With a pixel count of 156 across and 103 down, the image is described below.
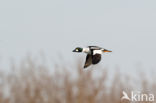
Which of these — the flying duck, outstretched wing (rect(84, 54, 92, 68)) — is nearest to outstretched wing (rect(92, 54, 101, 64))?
the flying duck

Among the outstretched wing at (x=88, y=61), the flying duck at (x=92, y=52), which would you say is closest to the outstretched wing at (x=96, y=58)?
the flying duck at (x=92, y=52)

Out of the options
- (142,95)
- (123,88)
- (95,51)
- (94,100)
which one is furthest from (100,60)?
(123,88)

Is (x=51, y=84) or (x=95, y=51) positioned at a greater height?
(x=95, y=51)

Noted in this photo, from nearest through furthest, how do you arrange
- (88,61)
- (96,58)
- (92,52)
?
(96,58), (92,52), (88,61)

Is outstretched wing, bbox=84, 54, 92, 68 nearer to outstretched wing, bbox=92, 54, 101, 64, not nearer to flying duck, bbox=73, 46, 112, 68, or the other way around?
flying duck, bbox=73, 46, 112, 68

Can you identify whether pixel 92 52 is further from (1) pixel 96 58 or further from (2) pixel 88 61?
(2) pixel 88 61

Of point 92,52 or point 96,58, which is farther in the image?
point 92,52

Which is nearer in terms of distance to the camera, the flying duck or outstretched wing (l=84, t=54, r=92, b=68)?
the flying duck

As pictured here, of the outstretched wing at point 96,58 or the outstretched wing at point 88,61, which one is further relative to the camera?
the outstretched wing at point 88,61

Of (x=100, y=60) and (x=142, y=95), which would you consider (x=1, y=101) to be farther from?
(x=100, y=60)

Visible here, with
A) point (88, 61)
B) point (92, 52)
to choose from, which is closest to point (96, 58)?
point (92, 52)

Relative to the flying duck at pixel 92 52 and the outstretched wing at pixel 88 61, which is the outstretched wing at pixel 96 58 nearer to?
the flying duck at pixel 92 52

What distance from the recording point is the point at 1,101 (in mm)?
17016

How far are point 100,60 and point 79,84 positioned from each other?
757cm
